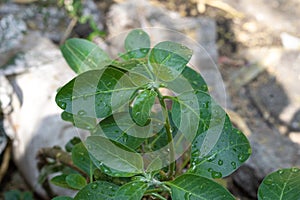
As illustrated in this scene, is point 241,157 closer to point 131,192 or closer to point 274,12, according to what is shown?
point 131,192

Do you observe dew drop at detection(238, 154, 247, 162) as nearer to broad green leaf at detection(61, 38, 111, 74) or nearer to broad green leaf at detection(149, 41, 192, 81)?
broad green leaf at detection(149, 41, 192, 81)

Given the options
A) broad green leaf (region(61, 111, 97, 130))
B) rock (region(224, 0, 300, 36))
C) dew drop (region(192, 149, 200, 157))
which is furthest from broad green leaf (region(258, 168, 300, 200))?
rock (region(224, 0, 300, 36))

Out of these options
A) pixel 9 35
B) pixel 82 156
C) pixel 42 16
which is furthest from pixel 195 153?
pixel 42 16

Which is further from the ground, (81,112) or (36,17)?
(81,112)

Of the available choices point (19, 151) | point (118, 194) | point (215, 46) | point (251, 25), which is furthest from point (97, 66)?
point (251, 25)

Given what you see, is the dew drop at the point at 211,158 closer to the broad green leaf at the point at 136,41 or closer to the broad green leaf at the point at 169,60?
the broad green leaf at the point at 169,60

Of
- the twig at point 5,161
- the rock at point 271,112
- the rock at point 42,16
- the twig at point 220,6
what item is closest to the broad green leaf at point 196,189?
the rock at point 271,112

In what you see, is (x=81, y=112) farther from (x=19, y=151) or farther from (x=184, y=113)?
(x=19, y=151)
